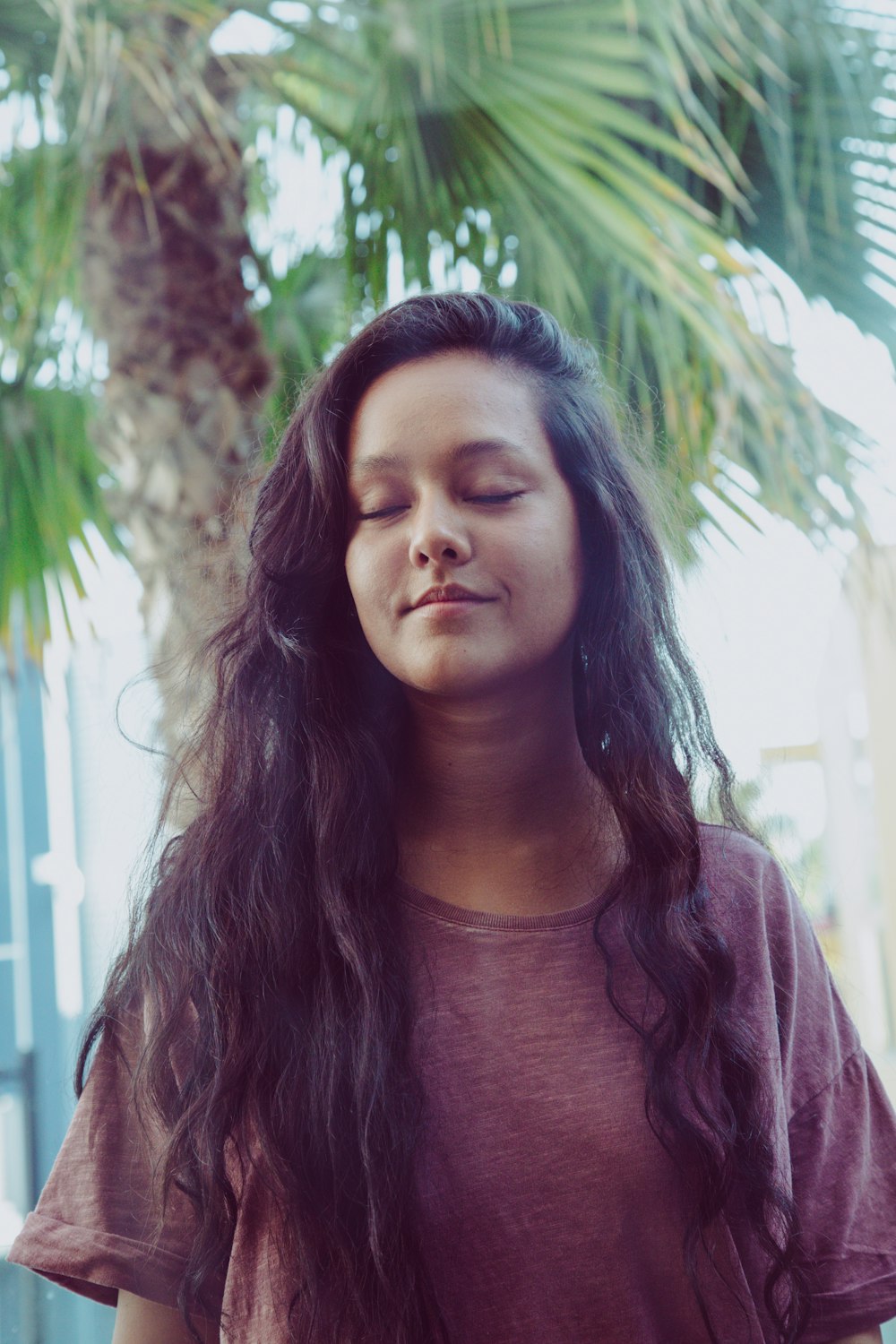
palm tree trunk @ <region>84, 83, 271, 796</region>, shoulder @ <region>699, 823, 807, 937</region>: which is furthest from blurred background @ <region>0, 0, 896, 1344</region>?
shoulder @ <region>699, 823, 807, 937</region>

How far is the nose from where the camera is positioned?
72cm

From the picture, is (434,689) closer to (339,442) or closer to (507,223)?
(339,442)

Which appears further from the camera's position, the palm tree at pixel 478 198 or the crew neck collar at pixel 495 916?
the palm tree at pixel 478 198

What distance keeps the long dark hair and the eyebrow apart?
0.03 meters

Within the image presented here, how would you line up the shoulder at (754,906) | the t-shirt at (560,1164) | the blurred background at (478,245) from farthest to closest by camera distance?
the blurred background at (478,245) < the shoulder at (754,906) < the t-shirt at (560,1164)

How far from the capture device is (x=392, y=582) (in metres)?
0.75

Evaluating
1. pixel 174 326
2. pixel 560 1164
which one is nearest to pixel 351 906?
pixel 560 1164

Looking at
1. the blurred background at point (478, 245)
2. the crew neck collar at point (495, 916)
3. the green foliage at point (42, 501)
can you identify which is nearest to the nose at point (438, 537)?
the crew neck collar at point (495, 916)

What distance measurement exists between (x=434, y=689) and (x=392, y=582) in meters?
0.07

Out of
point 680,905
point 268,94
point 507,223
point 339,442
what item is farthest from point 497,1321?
point 268,94

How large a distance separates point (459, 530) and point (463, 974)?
266mm

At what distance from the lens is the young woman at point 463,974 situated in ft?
2.36

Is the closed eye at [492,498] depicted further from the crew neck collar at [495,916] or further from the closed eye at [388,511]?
the crew neck collar at [495,916]

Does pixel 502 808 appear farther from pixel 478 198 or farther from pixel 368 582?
pixel 478 198
